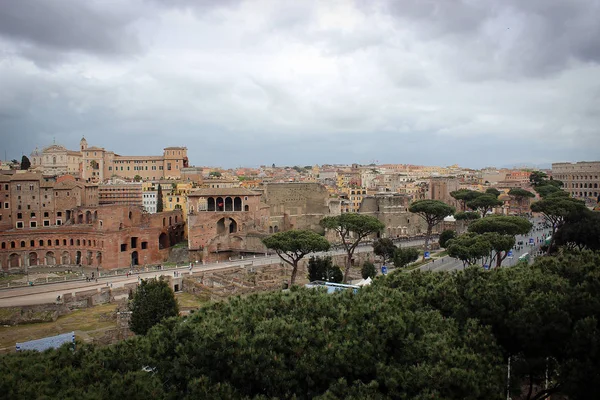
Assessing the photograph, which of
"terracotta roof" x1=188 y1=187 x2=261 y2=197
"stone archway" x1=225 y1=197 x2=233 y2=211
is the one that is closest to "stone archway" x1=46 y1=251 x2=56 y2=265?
"terracotta roof" x1=188 y1=187 x2=261 y2=197

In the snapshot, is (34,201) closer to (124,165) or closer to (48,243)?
(48,243)

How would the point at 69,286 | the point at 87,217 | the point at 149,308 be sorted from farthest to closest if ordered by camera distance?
the point at 87,217
the point at 69,286
the point at 149,308

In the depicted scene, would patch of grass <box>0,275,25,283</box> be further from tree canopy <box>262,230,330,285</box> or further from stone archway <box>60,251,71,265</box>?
tree canopy <box>262,230,330,285</box>

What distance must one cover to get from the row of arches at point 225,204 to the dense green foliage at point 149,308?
30887 mm

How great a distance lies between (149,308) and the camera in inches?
935

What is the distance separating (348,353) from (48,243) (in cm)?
4716

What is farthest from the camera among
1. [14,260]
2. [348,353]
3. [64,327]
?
[14,260]

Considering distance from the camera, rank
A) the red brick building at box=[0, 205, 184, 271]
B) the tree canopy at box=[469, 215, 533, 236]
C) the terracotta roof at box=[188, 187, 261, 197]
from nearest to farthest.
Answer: the tree canopy at box=[469, 215, 533, 236]
the red brick building at box=[0, 205, 184, 271]
the terracotta roof at box=[188, 187, 261, 197]

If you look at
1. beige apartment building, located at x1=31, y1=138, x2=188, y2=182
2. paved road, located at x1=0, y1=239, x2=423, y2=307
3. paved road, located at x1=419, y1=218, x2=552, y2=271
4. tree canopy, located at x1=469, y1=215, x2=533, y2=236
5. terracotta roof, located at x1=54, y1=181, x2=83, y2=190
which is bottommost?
paved road, located at x1=0, y1=239, x2=423, y2=307

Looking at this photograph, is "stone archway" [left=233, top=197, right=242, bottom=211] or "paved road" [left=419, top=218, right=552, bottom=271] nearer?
"paved road" [left=419, top=218, right=552, bottom=271]

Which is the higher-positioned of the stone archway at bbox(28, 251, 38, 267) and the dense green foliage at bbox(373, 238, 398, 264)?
the dense green foliage at bbox(373, 238, 398, 264)

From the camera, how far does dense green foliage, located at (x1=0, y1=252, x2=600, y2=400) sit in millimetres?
9750

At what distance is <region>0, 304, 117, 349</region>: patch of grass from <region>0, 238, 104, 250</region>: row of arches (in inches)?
780

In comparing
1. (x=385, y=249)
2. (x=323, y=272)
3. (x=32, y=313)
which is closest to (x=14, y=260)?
(x=32, y=313)
